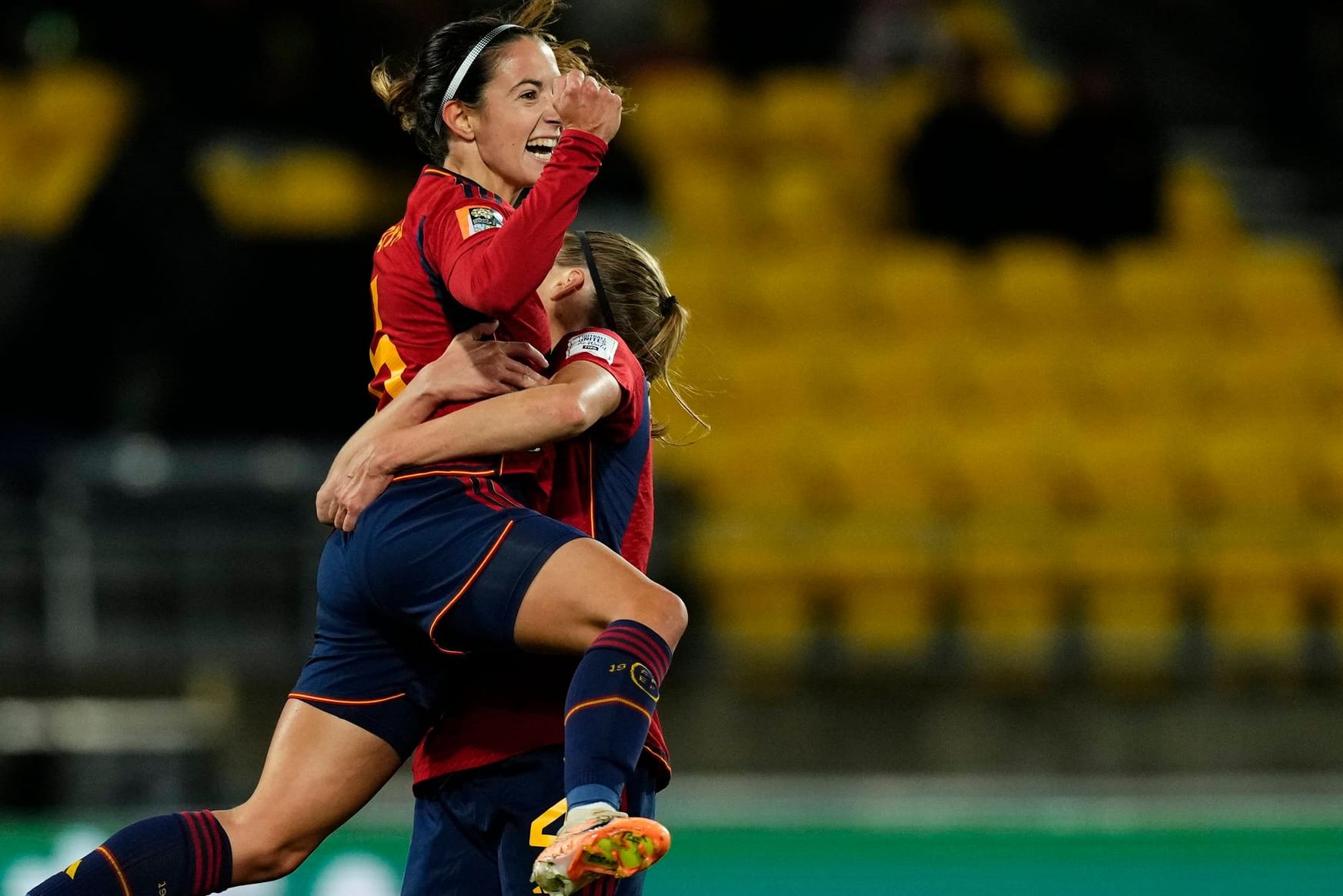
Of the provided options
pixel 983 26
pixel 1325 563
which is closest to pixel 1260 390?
pixel 1325 563

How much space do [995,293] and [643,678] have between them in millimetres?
6534

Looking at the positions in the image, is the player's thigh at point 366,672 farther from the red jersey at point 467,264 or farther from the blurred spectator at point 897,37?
the blurred spectator at point 897,37

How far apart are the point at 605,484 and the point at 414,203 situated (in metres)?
0.56

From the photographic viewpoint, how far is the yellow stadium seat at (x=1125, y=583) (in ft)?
25.9

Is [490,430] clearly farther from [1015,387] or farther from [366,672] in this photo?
[1015,387]

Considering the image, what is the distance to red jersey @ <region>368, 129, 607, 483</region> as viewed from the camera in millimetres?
3014

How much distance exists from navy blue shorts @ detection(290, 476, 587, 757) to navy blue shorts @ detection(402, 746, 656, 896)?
0.13m

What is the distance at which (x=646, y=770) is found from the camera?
3.21 meters

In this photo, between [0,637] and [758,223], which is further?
[758,223]

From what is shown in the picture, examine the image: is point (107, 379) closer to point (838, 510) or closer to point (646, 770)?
point (838, 510)

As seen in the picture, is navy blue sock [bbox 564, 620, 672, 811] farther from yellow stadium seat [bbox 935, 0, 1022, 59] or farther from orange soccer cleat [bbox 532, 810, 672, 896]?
yellow stadium seat [bbox 935, 0, 1022, 59]

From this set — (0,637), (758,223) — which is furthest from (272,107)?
(0,637)

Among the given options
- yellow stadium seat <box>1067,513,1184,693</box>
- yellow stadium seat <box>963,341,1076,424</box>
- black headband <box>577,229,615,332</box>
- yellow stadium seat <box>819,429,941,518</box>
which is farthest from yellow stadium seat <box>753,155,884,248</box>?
black headband <box>577,229,615,332</box>

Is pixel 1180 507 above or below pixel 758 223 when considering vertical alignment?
below
